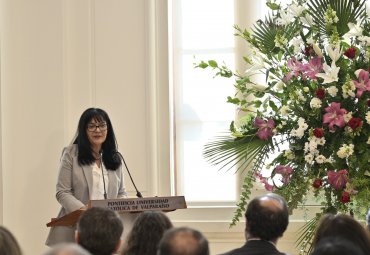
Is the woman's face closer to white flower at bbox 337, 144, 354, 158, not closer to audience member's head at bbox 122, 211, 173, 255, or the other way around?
white flower at bbox 337, 144, 354, 158

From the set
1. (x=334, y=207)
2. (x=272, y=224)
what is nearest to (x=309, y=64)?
(x=334, y=207)

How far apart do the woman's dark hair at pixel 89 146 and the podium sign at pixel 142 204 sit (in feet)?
2.71

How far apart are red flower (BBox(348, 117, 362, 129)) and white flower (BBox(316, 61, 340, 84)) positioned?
279 millimetres

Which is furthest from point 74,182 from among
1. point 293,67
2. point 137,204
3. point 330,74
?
point 330,74

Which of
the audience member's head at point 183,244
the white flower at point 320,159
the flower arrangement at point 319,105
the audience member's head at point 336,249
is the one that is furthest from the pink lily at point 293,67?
the audience member's head at point 336,249

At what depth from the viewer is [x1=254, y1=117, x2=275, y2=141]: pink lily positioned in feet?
20.0

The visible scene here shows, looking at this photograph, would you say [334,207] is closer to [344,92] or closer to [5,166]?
[344,92]

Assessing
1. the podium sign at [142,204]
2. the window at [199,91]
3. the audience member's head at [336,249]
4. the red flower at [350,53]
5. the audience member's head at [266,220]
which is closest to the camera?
the audience member's head at [336,249]

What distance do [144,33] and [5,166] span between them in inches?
63.3

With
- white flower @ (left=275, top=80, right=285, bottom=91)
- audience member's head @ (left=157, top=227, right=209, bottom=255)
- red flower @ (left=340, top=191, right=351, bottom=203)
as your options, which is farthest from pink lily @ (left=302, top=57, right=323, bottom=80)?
audience member's head @ (left=157, top=227, right=209, bottom=255)

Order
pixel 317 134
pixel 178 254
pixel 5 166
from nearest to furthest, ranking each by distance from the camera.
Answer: pixel 178 254 < pixel 317 134 < pixel 5 166

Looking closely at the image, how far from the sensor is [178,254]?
10.7 ft

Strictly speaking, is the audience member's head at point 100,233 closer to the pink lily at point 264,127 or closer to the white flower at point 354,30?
the pink lily at point 264,127

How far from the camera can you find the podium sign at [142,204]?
5.60 meters
